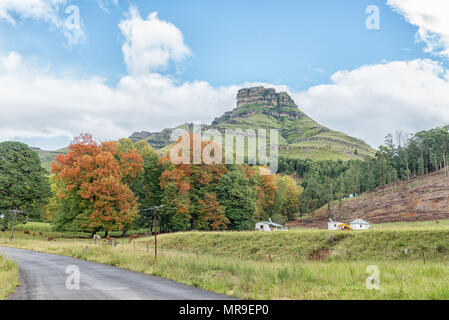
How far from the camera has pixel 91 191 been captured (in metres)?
48.3

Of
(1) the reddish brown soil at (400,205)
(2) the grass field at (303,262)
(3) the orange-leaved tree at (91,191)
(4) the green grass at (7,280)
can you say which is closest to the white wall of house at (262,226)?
(1) the reddish brown soil at (400,205)

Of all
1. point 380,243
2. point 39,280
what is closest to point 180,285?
point 39,280

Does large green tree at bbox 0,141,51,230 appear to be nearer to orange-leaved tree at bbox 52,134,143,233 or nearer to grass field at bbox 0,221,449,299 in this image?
orange-leaved tree at bbox 52,134,143,233

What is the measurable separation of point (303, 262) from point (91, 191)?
35424mm

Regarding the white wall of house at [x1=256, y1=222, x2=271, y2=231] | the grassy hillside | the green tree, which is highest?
the green tree

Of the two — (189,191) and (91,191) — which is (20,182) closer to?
(91,191)

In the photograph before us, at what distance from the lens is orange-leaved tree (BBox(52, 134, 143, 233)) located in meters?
48.7

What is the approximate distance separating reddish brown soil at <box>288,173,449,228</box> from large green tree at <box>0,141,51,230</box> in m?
57.5

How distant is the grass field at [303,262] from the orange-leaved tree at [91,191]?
29.8 feet

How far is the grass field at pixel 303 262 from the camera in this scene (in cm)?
1404

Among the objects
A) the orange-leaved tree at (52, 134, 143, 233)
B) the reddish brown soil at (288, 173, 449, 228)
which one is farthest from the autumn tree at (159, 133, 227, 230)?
the reddish brown soil at (288, 173, 449, 228)

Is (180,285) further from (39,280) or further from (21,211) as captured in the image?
(21,211)

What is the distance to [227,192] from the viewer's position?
58.5m

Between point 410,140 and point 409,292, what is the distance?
130m
